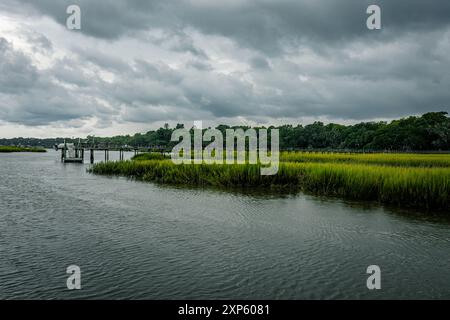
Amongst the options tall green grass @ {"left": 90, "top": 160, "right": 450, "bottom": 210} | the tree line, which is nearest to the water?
tall green grass @ {"left": 90, "top": 160, "right": 450, "bottom": 210}

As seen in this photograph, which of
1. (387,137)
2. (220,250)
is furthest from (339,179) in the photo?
(387,137)

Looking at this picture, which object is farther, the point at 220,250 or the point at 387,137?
the point at 387,137

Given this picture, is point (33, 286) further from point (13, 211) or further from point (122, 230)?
point (13, 211)

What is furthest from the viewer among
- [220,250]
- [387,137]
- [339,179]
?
[387,137]

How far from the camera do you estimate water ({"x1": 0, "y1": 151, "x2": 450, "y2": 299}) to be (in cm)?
619

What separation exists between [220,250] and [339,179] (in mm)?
11766

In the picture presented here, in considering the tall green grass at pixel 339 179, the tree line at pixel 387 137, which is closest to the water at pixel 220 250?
the tall green grass at pixel 339 179

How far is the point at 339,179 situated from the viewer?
1861 cm

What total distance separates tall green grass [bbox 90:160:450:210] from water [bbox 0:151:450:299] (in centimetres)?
178

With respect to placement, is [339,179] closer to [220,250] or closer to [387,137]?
[220,250]

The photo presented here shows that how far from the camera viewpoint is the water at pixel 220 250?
6.19 m

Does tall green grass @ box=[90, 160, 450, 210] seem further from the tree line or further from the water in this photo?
the tree line

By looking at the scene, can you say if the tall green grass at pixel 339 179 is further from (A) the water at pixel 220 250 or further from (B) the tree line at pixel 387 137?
(B) the tree line at pixel 387 137
